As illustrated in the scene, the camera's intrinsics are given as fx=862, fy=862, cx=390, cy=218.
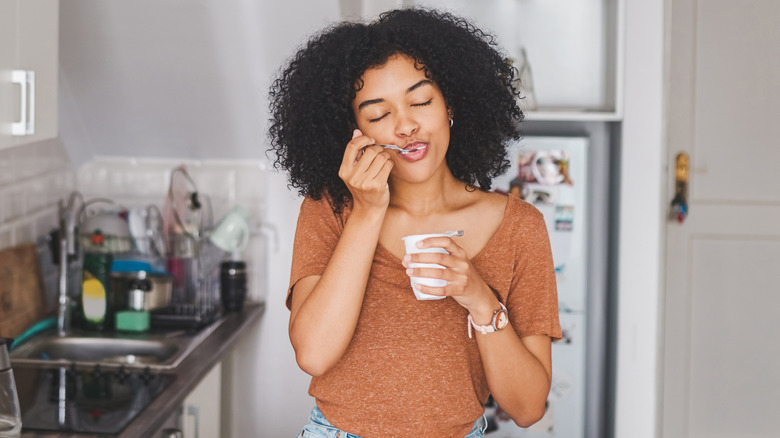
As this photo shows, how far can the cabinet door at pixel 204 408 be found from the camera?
2.24 metres

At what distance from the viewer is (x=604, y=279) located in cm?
338

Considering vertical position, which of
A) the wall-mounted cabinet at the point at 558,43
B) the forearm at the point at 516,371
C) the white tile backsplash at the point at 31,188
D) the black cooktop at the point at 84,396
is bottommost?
the black cooktop at the point at 84,396

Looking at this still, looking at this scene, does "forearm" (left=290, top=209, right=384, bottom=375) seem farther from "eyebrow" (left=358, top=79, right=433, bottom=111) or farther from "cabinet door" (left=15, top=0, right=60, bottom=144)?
"cabinet door" (left=15, top=0, right=60, bottom=144)

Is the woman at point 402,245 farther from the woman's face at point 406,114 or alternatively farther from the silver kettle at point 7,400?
the silver kettle at point 7,400

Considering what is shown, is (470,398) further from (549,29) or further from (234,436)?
(549,29)

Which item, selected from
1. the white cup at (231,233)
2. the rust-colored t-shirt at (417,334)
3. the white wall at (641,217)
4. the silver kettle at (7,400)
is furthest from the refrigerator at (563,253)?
the silver kettle at (7,400)

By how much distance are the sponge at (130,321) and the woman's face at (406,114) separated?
1.47 m

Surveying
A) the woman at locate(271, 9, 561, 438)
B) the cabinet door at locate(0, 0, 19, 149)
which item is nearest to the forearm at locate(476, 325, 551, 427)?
the woman at locate(271, 9, 561, 438)

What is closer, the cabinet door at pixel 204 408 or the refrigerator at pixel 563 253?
the cabinet door at pixel 204 408

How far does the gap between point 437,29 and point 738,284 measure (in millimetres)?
2250

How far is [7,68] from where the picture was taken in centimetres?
165

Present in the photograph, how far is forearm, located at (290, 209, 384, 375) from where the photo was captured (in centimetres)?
135

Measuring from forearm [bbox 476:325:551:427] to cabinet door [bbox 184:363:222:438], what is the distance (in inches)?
41.5

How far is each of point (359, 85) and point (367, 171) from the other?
0.18m
